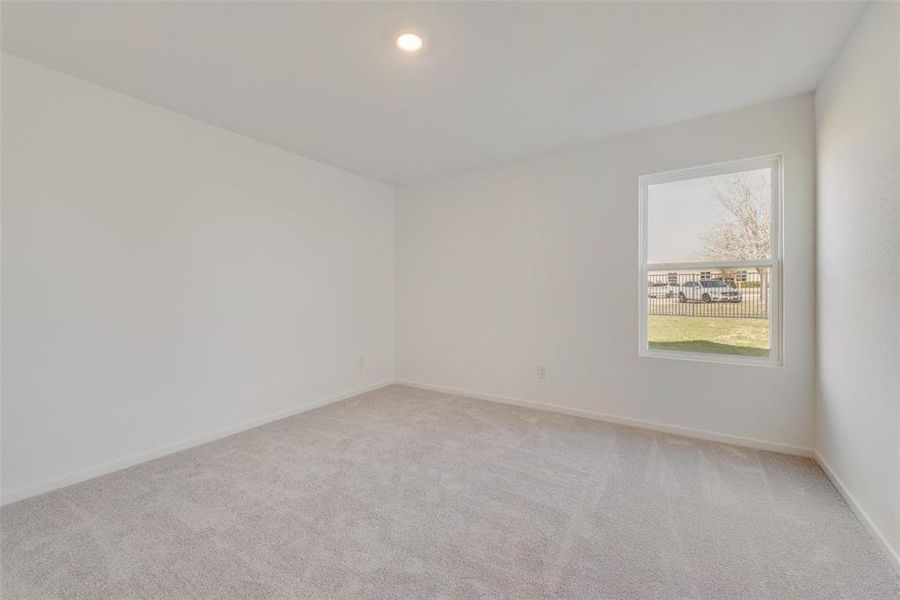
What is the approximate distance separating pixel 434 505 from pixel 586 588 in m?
0.83

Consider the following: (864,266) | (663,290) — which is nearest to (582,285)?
(663,290)

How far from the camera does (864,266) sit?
1811 millimetres

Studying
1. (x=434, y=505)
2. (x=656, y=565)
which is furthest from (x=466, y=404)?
(x=656, y=565)

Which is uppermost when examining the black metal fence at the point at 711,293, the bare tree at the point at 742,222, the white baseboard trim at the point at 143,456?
the bare tree at the point at 742,222

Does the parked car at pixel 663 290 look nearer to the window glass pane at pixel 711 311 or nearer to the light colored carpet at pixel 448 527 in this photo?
the window glass pane at pixel 711 311

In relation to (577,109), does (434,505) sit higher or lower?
lower

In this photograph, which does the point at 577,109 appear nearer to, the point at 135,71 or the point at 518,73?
the point at 518,73

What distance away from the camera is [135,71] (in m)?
2.17

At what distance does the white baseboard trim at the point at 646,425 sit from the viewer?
101 inches

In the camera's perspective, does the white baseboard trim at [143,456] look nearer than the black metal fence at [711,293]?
Yes

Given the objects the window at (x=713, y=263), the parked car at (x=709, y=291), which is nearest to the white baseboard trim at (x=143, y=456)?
the window at (x=713, y=263)

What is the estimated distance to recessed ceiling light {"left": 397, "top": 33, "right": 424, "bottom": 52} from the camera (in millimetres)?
1883

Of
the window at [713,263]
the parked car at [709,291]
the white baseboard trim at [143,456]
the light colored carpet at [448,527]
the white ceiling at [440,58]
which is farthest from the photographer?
the parked car at [709,291]

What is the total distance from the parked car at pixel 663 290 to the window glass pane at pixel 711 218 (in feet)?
0.67
